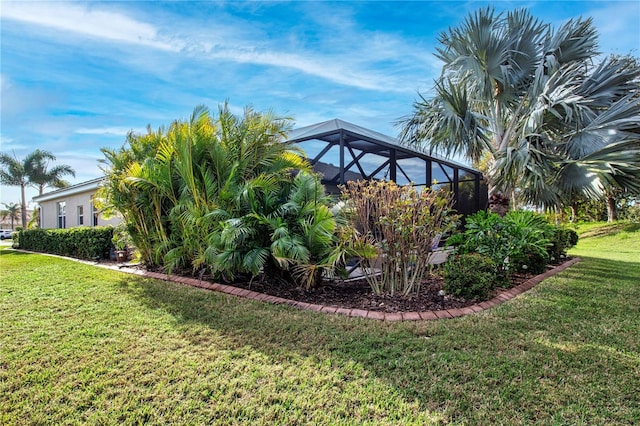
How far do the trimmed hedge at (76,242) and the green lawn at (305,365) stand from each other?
5751 mm

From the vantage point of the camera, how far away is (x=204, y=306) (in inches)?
179

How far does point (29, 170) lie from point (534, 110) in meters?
36.9

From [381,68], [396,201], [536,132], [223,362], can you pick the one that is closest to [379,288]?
[396,201]

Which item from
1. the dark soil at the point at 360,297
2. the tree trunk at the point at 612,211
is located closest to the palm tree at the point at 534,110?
the dark soil at the point at 360,297

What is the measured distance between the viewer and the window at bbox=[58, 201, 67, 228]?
17.4 metres

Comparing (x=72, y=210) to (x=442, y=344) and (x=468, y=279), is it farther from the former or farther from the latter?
(x=442, y=344)

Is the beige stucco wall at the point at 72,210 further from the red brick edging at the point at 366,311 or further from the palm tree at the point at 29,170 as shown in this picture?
the palm tree at the point at 29,170

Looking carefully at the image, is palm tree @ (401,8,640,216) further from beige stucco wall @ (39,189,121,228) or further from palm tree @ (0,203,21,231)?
palm tree @ (0,203,21,231)

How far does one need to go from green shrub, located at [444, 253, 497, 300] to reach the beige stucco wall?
1298 cm

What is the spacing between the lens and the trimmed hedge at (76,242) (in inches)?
400

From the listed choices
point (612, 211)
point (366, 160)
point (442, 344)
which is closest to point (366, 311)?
point (442, 344)

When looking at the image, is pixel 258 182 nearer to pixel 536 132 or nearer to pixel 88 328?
pixel 88 328

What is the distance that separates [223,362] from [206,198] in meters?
3.76

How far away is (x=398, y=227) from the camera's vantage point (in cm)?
476
